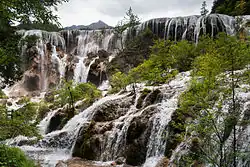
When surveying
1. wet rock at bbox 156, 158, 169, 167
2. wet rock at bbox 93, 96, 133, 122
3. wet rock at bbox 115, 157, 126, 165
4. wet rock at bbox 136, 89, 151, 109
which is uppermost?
wet rock at bbox 136, 89, 151, 109

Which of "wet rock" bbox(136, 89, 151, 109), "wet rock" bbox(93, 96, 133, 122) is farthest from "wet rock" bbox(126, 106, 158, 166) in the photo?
"wet rock" bbox(93, 96, 133, 122)

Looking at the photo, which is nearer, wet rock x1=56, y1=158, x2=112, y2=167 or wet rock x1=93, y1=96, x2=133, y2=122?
wet rock x1=56, y1=158, x2=112, y2=167

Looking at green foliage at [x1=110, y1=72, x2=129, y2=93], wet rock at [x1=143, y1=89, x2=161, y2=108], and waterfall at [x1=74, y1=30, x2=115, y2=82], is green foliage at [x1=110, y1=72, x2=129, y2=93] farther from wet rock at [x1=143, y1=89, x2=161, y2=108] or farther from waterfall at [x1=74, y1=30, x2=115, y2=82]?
waterfall at [x1=74, y1=30, x2=115, y2=82]

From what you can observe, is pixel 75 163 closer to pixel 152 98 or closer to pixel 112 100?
pixel 112 100

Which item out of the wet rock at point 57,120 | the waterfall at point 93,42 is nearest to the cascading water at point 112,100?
the waterfall at point 93,42

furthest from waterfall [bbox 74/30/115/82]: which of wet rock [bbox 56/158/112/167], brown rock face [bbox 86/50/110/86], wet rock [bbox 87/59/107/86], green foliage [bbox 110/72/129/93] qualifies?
wet rock [bbox 56/158/112/167]

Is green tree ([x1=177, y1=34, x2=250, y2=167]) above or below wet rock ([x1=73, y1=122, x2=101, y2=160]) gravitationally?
above

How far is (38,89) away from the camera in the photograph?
1230 inches

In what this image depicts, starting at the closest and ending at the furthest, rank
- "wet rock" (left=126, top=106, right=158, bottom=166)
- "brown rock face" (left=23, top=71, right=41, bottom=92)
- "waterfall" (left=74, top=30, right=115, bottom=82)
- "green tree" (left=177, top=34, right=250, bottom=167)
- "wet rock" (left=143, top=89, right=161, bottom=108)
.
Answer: "green tree" (left=177, top=34, right=250, bottom=167)
"wet rock" (left=126, top=106, right=158, bottom=166)
"wet rock" (left=143, top=89, right=161, bottom=108)
"brown rock face" (left=23, top=71, right=41, bottom=92)
"waterfall" (left=74, top=30, right=115, bottom=82)

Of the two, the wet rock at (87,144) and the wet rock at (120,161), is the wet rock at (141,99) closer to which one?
the wet rock at (87,144)

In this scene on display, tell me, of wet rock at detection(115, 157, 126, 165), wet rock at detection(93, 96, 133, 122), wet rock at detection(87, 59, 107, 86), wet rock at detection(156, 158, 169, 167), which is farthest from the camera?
wet rock at detection(87, 59, 107, 86)

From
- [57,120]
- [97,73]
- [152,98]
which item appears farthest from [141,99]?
[97,73]

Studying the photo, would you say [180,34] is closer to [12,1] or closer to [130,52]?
[130,52]

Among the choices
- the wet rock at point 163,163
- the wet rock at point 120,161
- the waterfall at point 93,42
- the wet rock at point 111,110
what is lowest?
the wet rock at point 120,161
